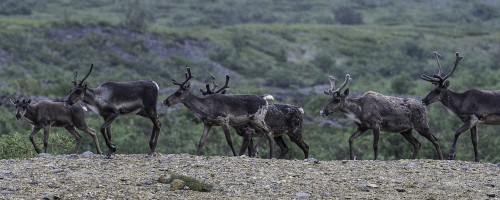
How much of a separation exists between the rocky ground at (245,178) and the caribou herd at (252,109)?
197 centimetres

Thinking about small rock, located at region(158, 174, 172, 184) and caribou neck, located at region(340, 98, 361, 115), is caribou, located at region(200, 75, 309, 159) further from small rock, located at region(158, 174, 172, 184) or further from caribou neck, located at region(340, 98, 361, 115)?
small rock, located at region(158, 174, 172, 184)

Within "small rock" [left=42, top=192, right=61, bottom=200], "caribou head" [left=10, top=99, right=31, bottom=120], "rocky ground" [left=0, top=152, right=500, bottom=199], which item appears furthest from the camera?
"caribou head" [left=10, top=99, right=31, bottom=120]

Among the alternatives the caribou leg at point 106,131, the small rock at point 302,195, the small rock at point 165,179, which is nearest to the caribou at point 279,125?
the caribou leg at point 106,131

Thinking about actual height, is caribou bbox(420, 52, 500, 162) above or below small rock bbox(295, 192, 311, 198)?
above

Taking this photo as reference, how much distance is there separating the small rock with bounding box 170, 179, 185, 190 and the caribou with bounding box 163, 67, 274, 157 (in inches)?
219

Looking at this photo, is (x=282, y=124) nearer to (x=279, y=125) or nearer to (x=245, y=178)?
(x=279, y=125)

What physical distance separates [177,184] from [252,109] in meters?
6.77

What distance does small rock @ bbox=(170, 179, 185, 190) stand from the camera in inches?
685

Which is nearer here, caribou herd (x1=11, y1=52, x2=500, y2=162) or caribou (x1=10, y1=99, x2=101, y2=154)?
caribou herd (x1=11, y1=52, x2=500, y2=162)

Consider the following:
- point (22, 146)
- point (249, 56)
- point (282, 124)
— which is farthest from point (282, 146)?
point (249, 56)

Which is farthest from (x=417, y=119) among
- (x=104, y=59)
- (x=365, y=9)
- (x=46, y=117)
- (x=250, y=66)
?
(x=365, y=9)

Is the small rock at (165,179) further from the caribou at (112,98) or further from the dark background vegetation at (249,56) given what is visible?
the dark background vegetation at (249,56)

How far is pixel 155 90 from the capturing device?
75.7ft

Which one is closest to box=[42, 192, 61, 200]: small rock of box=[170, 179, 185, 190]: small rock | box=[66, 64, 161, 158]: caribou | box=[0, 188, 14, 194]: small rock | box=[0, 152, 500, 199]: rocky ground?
box=[0, 152, 500, 199]: rocky ground
